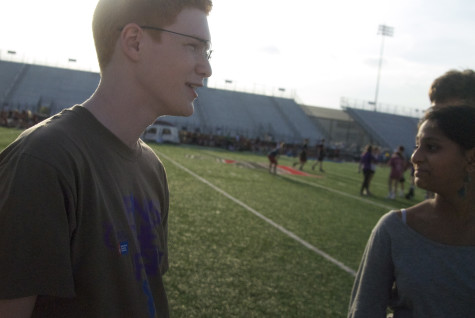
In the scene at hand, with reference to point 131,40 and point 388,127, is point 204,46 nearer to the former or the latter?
point 131,40

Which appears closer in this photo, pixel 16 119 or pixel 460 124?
pixel 460 124

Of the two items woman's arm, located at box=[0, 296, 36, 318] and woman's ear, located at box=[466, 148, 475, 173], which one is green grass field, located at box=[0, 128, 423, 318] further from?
woman's arm, located at box=[0, 296, 36, 318]

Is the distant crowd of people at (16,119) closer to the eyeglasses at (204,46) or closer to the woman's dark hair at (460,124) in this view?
the eyeglasses at (204,46)

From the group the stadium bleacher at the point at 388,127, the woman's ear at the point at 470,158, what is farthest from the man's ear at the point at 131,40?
the stadium bleacher at the point at 388,127

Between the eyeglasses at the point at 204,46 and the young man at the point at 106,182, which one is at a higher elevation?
the eyeglasses at the point at 204,46

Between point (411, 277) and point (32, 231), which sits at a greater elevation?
point (32, 231)

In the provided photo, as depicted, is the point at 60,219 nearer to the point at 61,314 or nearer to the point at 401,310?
the point at 61,314

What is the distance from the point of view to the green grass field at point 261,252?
4.39 metres

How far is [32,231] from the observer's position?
1.17m

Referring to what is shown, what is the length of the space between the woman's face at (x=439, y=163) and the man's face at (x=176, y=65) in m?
1.14

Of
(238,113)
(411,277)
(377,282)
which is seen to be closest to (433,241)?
(411,277)

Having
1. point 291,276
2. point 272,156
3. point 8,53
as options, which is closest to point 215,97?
point 8,53

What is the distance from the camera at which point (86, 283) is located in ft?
4.42

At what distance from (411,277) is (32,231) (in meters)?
1.57
